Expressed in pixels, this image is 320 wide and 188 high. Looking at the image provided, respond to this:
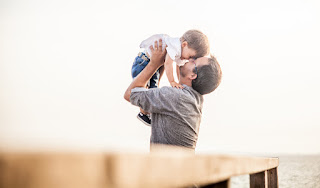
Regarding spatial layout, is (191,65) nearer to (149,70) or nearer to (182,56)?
(149,70)

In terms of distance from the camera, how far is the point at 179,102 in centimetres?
209

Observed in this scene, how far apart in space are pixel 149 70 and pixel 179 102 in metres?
0.42

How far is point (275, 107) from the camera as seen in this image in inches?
2105

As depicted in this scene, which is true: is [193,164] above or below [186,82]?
below

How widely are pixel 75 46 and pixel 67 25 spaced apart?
597 centimetres

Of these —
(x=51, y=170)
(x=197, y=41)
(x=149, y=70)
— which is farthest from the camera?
(x=197, y=41)

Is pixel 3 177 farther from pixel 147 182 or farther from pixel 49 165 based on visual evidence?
pixel 147 182

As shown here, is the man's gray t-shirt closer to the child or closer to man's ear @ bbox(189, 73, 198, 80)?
man's ear @ bbox(189, 73, 198, 80)

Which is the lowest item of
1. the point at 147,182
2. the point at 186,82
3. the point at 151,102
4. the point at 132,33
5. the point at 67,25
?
the point at 147,182

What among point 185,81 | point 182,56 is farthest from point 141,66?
point 185,81

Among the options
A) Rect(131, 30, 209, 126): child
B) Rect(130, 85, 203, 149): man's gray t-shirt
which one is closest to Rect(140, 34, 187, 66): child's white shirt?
Rect(131, 30, 209, 126): child

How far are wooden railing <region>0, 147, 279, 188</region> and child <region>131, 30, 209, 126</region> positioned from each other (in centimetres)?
205

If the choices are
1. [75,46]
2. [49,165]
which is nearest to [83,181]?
[49,165]

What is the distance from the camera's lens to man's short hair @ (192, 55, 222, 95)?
2270 mm
